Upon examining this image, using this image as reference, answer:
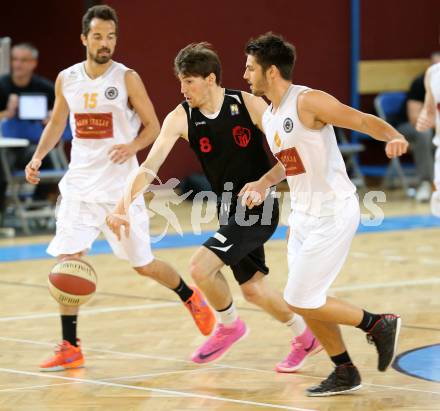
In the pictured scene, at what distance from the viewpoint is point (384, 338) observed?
Answer: 6.19 m

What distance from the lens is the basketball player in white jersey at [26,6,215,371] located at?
7.37 m

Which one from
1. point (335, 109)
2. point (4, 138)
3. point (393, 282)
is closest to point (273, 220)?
point (335, 109)

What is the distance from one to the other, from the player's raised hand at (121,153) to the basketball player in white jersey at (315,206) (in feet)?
4.37

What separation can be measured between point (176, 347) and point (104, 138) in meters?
1.41

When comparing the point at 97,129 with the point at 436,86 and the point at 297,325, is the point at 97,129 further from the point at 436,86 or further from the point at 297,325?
the point at 436,86

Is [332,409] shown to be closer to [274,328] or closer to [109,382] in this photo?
[109,382]

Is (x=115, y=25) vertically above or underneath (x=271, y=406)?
above

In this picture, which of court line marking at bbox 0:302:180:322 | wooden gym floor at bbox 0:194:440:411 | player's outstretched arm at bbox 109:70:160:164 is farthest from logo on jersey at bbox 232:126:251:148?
court line marking at bbox 0:302:180:322

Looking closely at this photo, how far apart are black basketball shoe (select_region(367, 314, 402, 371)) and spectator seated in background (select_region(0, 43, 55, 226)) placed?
7399 mm

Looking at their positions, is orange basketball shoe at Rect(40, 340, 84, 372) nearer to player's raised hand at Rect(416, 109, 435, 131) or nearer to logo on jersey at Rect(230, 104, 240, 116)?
logo on jersey at Rect(230, 104, 240, 116)

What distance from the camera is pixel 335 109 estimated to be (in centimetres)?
584

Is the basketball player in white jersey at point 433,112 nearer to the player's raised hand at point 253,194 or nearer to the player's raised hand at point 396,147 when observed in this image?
the player's raised hand at point 253,194

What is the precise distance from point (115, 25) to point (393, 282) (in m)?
3.79

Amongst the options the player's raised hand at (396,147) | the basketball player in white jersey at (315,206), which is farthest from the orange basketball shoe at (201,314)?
the player's raised hand at (396,147)
